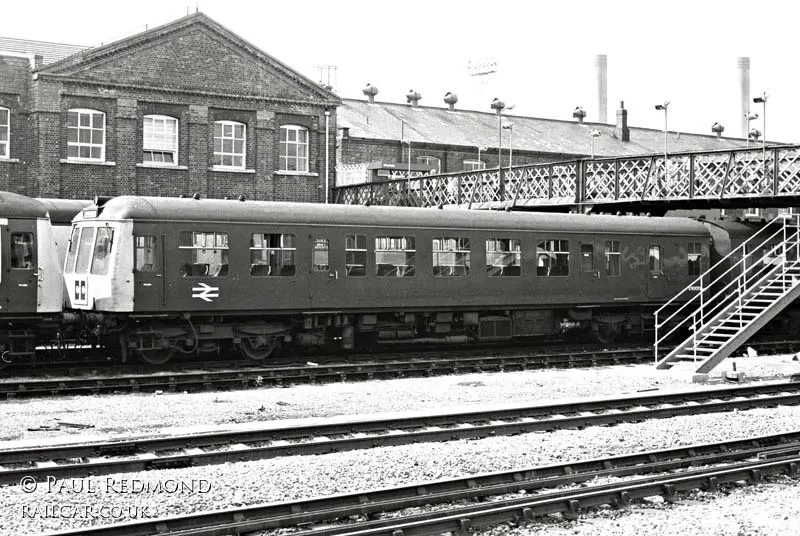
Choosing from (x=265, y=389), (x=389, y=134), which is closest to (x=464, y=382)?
(x=265, y=389)

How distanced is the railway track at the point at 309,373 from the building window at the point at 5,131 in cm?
1782

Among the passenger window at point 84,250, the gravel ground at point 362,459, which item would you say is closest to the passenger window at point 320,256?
the gravel ground at point 362,459

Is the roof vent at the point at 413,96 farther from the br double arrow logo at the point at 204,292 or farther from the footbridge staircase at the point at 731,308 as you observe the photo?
the br double arrow logo at the point at 204,292

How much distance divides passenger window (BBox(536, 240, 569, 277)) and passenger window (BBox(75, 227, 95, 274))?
1045cm

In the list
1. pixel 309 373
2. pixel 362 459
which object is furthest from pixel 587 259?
pixel 362 459

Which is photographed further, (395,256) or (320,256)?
(395,256)

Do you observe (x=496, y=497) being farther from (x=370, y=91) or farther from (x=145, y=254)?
(x=370, y=91)

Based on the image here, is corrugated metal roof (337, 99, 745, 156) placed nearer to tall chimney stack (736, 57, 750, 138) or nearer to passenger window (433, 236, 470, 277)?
tall chimney stack (736, 57, 750, 138)

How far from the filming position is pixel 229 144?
122 feet

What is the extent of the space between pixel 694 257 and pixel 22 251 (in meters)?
17.2

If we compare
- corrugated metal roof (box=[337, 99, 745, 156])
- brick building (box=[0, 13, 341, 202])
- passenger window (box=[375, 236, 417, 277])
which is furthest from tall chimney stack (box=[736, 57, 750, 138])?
passenger window (box=[375, 236, 417, 277])

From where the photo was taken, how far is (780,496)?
9.94 metres

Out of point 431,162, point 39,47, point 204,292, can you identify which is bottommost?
point 204,292

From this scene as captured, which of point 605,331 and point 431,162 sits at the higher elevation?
point 431,162
